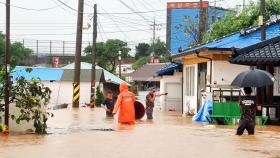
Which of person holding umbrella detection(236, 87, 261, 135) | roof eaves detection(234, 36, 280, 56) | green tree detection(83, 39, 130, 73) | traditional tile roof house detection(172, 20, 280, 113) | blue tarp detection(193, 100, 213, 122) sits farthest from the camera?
green tree detection(83, 39, 130, 73)

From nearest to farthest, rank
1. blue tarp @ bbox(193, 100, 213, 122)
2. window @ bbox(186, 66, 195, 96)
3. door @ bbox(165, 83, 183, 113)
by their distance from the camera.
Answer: blue tarp @ bbox(193, 100, 213, 122), window @ bbox(186, 66, 195, 96), door @ bbox(165, 83, 183, 113)

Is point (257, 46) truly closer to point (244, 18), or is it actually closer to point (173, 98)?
point (173, 98)

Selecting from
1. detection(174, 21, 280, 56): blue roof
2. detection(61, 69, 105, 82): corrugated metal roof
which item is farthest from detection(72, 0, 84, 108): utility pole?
detection(61, 69, 105, 82): corrugated metal roof

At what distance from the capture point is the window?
3153 centimetres

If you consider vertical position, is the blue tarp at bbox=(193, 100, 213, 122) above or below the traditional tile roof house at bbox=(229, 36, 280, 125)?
below

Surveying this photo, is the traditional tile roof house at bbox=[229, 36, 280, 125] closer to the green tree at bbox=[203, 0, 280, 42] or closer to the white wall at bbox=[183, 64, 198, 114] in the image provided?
the white wall at bbox=[183, 64, 198, 114]

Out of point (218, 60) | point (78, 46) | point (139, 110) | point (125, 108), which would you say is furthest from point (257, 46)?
point (78, 46)

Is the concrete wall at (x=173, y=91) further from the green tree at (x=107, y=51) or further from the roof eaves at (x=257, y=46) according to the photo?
the green tree at (x=107, y=51)

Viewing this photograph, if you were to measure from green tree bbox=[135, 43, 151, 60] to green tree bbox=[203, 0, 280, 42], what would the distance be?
66311 mm

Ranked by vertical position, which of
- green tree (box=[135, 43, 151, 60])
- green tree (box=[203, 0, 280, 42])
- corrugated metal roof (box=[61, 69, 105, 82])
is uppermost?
green tree (box=[135, 43, 151, 60])

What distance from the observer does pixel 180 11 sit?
248 feet

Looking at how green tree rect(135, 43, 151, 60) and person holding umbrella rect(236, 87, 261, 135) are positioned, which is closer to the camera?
person holding umbrella rect(236, 87, 261, 135)

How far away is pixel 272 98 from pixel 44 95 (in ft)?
32.0

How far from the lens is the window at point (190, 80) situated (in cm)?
3153
